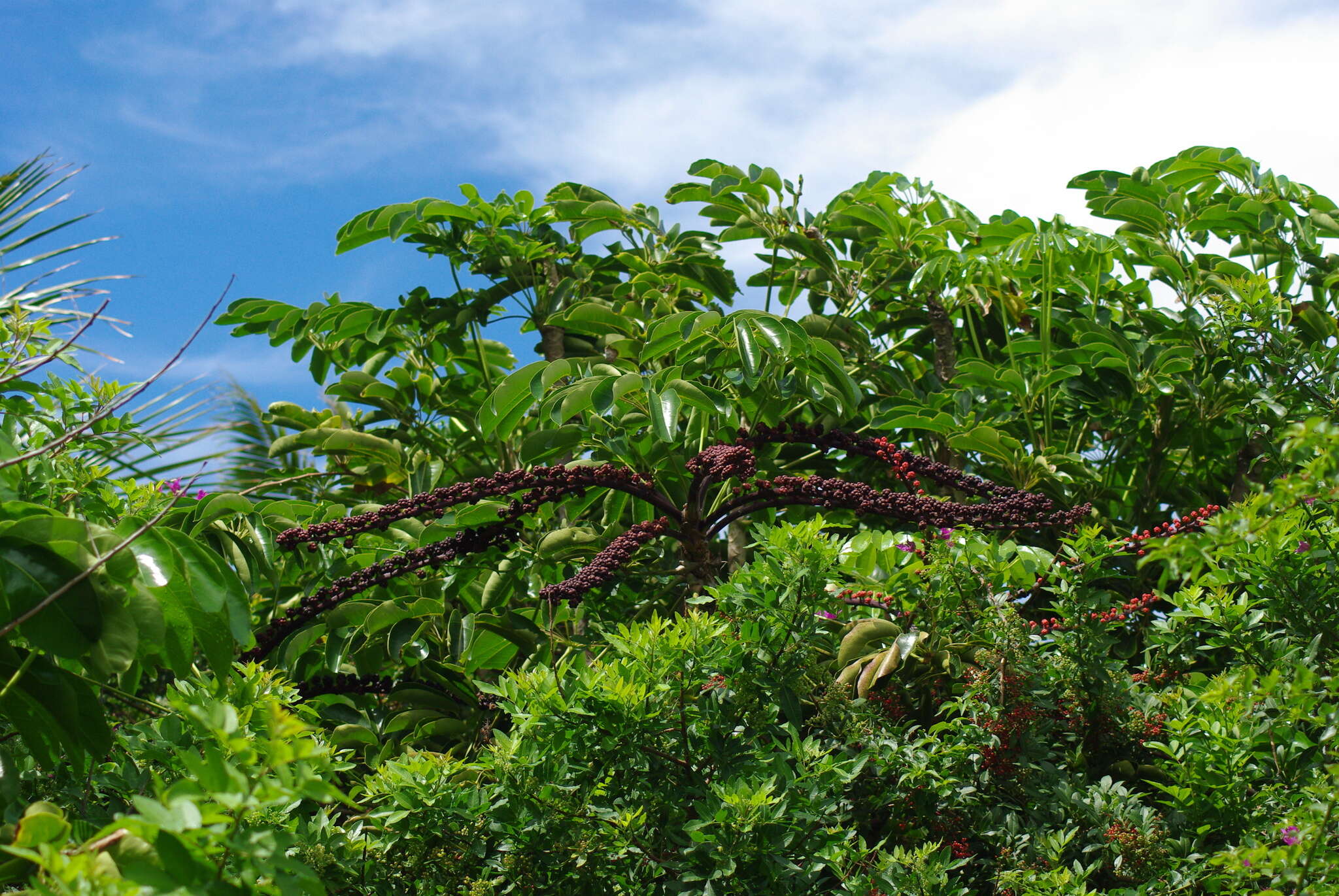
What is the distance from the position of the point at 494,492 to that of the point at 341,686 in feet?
2.30

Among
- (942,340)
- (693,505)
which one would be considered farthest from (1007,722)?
(942,340)

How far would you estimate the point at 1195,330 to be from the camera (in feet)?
9.85

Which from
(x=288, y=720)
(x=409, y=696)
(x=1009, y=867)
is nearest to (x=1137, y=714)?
(x=1009, y=867)

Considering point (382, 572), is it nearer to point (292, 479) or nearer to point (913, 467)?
point (292, 479)

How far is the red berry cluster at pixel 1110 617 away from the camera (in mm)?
2102

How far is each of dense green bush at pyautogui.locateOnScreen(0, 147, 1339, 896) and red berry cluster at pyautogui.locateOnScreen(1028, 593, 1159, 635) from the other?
0.07 ft

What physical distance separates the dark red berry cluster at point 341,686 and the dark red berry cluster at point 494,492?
1.24 ft

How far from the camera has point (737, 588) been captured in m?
1.97

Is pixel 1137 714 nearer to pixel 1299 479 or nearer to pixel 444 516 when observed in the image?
pixel 1299 479

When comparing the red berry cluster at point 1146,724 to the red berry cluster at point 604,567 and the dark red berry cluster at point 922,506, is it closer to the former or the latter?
the dark red berry cluster at point 922,506

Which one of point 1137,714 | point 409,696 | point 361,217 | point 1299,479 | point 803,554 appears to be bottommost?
point 409,696

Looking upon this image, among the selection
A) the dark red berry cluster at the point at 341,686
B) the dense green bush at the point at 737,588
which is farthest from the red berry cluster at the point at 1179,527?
the dark red berry cluster at the point at 341,686

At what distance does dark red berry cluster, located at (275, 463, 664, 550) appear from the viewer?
7.76 ft

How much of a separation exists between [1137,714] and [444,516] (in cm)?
166
